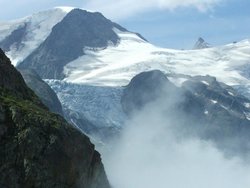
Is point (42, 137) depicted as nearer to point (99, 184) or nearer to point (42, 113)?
point (42, 113)

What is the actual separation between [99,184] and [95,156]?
10.3 feet

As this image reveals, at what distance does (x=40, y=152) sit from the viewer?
72.3m

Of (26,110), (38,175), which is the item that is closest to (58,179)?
(38,175)

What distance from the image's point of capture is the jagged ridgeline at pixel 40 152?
70562 millimetres

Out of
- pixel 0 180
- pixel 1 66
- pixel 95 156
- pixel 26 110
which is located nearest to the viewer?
pixel 0 180

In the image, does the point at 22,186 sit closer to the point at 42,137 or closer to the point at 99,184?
the point at 42,137

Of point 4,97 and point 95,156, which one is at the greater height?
point 4,97

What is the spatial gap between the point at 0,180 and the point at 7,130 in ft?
16.8

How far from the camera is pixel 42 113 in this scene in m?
79.2

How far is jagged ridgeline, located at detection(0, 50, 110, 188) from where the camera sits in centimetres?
7056

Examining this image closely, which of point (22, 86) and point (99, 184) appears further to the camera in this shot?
point (22, 86)

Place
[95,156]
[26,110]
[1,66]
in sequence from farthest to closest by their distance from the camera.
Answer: [1,66]
[95,156]
[26,110]

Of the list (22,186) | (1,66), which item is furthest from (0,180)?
(1,66)

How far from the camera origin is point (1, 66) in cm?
8875
